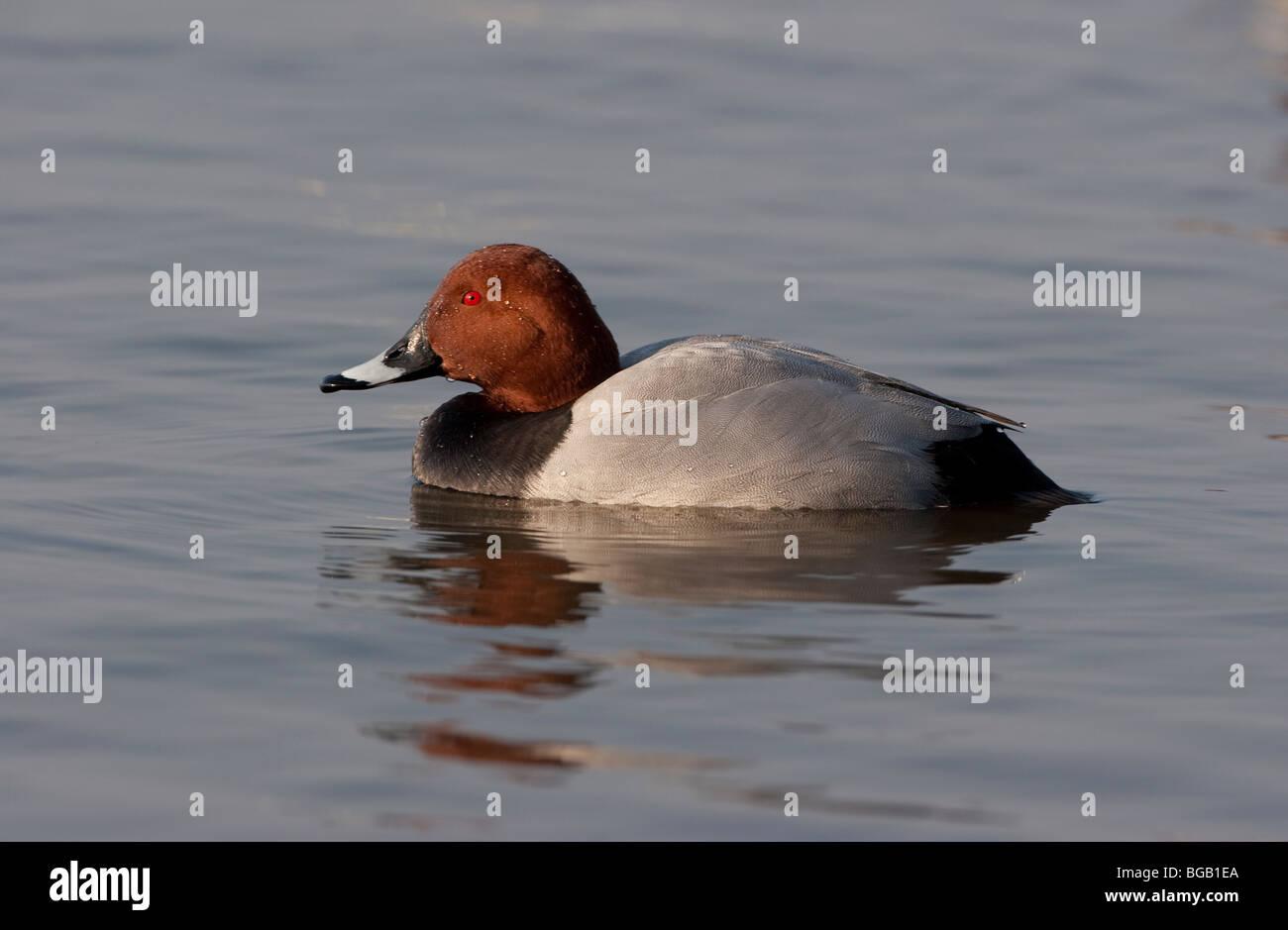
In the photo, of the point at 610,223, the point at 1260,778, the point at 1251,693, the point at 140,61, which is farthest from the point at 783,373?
the point at 140,61

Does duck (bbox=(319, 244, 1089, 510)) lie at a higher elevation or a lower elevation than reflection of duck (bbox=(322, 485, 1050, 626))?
higher

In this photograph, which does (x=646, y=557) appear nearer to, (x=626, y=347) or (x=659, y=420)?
(x=659, y=420)

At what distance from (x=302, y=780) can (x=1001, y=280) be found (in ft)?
24.9

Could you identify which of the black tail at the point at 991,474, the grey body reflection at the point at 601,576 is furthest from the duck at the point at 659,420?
the grey body reflection at the point at 601,576

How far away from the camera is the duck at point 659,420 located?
852 centimetres

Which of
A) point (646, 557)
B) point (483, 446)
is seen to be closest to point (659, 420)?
point (646, 557)

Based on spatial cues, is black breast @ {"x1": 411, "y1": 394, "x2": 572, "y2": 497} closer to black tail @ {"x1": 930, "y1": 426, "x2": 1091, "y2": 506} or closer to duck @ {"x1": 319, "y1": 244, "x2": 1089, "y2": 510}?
duck @ {"x1": 319, "y1": 244, "x2": 1089, "y2": 510}

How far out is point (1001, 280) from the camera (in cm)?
1224

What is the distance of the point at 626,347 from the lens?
1105 cm

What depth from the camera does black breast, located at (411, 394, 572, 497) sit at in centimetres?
884

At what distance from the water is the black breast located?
0.57ft

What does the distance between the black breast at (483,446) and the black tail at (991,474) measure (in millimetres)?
1694

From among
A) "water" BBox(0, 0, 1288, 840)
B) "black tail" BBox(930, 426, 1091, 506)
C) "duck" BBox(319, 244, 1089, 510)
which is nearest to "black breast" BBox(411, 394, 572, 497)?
"duck" BBox(319, 244, 1089, 510)

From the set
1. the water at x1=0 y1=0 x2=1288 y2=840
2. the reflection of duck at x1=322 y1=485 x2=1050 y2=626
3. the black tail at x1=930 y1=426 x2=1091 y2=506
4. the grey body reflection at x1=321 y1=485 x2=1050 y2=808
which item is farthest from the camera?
the black tail at x1=930 y1=426 x2=1091 y2=506
